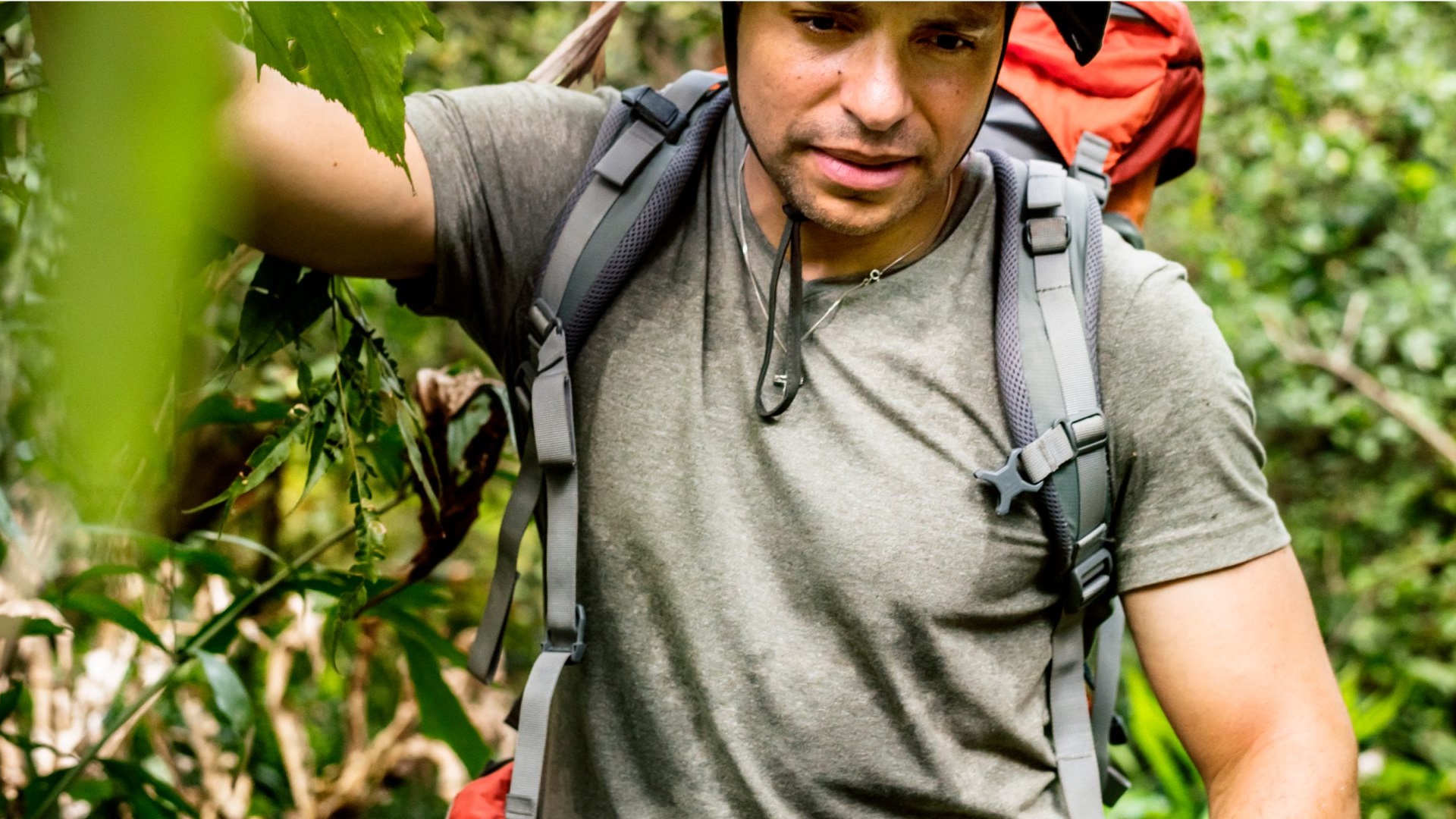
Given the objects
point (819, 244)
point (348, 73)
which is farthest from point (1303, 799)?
point (348, 73)

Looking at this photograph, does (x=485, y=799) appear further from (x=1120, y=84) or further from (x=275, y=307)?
(x=1120, y=84)

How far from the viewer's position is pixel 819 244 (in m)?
1.60

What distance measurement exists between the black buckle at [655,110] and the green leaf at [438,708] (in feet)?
2.81

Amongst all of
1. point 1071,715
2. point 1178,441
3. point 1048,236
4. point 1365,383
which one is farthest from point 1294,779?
point 1365,383

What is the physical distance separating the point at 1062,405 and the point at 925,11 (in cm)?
46

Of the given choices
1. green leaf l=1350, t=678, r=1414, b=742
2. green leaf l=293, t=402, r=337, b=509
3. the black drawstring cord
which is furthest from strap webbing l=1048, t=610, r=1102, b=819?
green leaf l=1350, t=678, r=1414, b=742

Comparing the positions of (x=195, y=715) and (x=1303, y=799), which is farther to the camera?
(x=195, y=715)

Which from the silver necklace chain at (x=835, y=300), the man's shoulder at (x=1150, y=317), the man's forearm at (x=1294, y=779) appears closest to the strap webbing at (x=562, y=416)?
the silver necklace chain at (x=835, y=300)

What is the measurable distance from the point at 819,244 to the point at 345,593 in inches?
27.5

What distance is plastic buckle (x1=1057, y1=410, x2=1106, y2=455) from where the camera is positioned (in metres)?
1.44

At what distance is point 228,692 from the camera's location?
1.69 metres

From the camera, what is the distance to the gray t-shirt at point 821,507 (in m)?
1.48

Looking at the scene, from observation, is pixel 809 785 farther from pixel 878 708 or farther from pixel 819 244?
pixel 819 244

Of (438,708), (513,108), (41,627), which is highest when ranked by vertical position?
(513,108)
